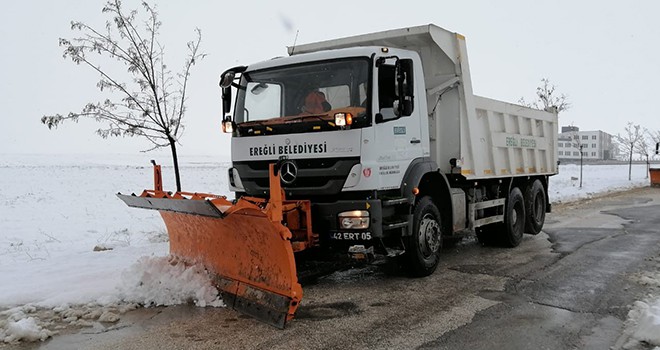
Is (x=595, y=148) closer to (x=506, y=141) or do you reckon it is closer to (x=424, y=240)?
(x=506, y=141)

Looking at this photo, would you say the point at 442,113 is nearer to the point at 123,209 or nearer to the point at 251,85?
the point at 251,85

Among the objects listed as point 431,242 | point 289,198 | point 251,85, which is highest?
point 251,85

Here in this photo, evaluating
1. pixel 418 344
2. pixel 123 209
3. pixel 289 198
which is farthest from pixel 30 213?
pixel 418 344

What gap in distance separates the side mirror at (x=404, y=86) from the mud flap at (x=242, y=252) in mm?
2038

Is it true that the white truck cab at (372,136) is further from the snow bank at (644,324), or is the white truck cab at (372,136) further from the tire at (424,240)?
the snow bank at (644,324)

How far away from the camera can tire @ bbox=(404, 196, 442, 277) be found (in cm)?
625

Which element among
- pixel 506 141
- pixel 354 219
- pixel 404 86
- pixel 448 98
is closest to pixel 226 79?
pixel 404 86

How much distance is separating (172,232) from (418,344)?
11.2 ft

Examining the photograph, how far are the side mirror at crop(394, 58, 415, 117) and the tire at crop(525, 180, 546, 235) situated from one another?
5084 mm

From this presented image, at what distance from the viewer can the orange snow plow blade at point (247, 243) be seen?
15.1 ft

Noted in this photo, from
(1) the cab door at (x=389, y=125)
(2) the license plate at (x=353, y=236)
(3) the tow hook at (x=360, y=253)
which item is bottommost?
(3) the tow hook at (x=360, y=253)

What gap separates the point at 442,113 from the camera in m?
7.28

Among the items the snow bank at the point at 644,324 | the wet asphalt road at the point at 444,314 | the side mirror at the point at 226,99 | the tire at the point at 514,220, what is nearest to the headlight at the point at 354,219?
the wet asphalt road at the point at 444,314

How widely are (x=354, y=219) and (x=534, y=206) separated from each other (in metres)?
5.84
